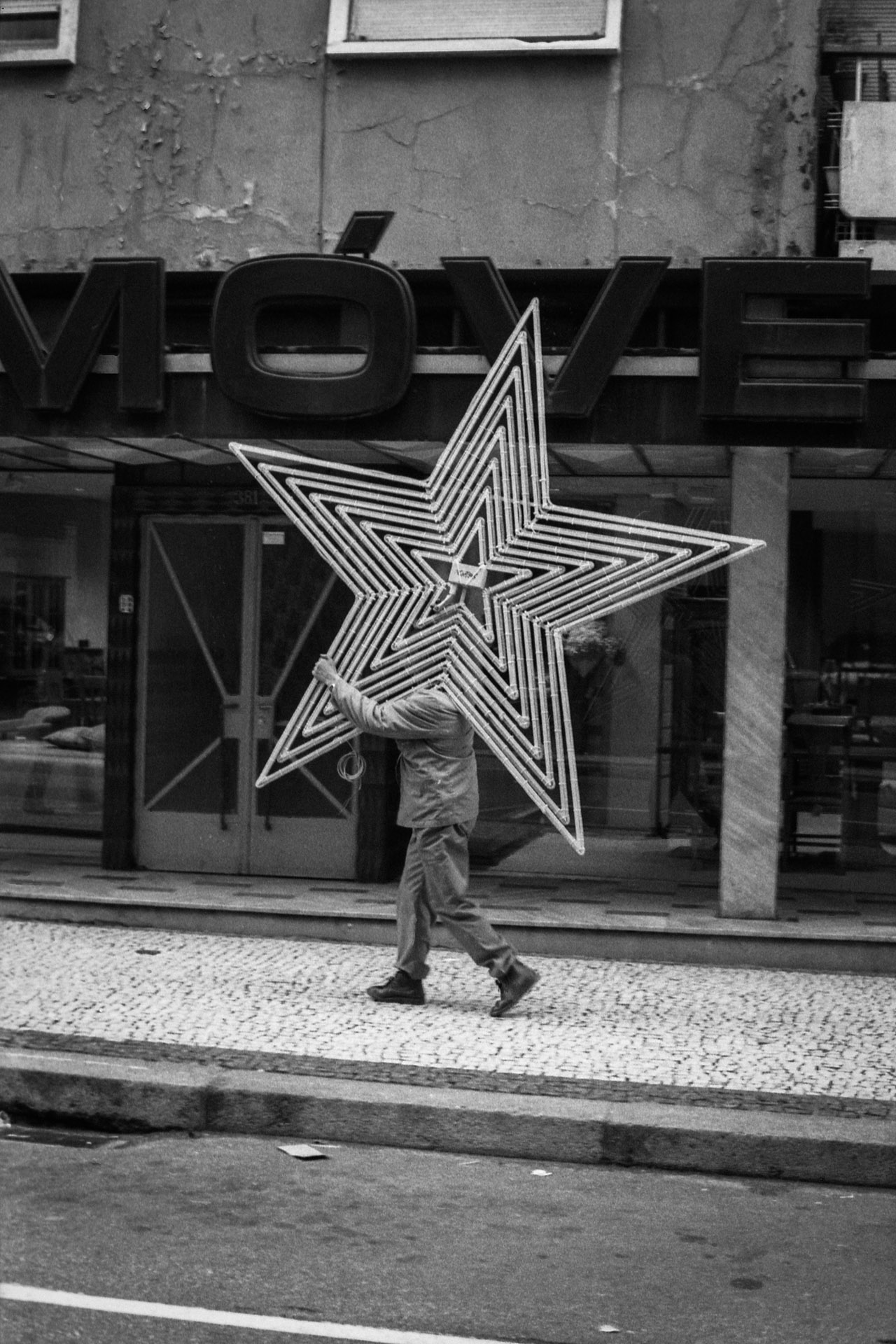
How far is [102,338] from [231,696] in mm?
2848

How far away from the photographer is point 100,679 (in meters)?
13.0

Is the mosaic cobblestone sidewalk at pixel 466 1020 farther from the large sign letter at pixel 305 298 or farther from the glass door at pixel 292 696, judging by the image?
the large sign letter at pixel 305 298

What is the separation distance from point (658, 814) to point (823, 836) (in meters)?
1.15

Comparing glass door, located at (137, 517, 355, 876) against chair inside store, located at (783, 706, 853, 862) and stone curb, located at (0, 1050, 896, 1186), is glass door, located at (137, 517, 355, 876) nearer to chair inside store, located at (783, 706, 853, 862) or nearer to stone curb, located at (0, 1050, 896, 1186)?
chair inside store, located at (783, 706, 853, 862)

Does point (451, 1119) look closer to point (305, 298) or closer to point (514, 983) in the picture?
point (514, 983)

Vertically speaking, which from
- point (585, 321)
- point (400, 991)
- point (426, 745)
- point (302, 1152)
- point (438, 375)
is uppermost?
point (585, 321)

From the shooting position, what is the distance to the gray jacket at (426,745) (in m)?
8.38

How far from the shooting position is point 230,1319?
489cm

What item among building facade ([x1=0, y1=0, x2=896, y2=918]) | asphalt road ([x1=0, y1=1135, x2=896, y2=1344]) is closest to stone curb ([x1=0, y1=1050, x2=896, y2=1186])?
asphalt road ([x1=0, y1=1135, x2=896, y2=1344])

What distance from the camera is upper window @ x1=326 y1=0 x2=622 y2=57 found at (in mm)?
11367

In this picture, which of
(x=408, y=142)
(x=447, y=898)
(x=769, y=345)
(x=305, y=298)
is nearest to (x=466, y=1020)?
(x=447, y=898)

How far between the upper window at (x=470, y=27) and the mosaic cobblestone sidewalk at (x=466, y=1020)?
5.67 metres

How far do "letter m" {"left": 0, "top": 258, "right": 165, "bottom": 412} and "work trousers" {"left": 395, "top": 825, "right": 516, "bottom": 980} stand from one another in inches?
143

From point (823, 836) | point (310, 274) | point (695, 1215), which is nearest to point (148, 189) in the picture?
point (310, 274)
